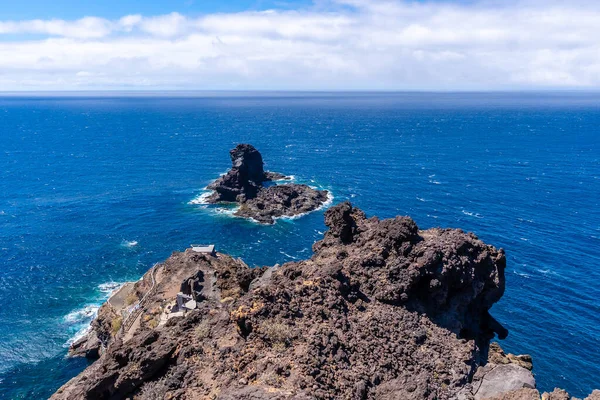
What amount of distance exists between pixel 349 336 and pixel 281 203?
8468cm

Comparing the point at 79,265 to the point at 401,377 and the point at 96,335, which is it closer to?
the point at 96,335

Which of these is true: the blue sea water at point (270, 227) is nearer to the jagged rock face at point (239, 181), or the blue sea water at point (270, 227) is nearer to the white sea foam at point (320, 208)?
the white sea foam at point (320, 208)

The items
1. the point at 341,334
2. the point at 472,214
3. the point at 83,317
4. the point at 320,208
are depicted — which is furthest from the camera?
the point at 320,208

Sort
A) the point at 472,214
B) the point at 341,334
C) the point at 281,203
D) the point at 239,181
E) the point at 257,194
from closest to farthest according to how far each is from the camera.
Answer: the point at 341,334
the point at 472,214
the point at 281,203
the point at 257,194
the point at 239,181

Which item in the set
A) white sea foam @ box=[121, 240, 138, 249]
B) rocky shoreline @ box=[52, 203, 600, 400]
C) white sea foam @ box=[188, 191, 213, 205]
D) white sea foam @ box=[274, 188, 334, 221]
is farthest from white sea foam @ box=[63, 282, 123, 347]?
white sea foam @ box=[188, 191, 213, 205]

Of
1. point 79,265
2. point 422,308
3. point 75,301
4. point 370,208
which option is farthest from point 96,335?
point 370,208

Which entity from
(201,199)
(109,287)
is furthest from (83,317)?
(201,199)

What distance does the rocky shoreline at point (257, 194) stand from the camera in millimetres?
114375

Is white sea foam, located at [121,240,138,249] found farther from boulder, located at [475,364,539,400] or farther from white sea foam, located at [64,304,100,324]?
boulder, located at [475,364,539,400]

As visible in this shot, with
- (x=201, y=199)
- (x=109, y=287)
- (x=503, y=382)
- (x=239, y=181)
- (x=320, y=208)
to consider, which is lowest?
(x=109, y=287)

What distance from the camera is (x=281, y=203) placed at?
117312 millimetres

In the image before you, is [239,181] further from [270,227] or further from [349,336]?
[349,336]

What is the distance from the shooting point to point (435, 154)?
188 metres

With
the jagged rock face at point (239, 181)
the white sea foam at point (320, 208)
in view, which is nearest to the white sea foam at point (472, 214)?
the white sea foam at point (320, 208)
